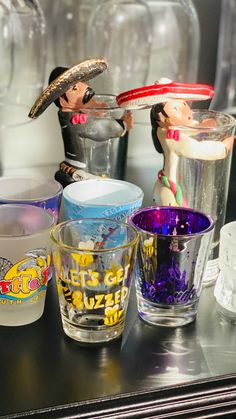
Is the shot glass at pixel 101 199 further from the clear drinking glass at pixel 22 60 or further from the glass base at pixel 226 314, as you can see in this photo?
the clear drinking glass at pixel 22 60

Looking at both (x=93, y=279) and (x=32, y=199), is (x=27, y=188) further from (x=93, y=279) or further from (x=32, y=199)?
(x=93, y=279)

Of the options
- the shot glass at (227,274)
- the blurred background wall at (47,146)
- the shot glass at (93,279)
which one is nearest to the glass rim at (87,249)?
the shot glass at (93,279)

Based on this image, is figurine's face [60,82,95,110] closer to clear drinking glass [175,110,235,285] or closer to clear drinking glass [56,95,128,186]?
clear drinking glass [56,95,128,186]

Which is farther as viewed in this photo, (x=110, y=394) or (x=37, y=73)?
(x=37, y=73)

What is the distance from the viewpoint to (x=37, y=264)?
56 cm

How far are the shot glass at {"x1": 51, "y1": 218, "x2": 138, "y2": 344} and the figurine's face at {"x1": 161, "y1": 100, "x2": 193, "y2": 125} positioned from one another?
6.2 inches

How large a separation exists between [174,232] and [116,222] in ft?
0.24

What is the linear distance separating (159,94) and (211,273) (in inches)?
7.4

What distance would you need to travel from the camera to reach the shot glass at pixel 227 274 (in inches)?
23.8

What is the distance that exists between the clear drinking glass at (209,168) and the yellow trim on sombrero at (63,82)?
4.7 inches

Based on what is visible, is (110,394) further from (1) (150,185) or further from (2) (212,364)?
(1) (150,185)

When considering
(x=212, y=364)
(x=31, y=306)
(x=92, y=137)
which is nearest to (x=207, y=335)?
(x=212, y=364)

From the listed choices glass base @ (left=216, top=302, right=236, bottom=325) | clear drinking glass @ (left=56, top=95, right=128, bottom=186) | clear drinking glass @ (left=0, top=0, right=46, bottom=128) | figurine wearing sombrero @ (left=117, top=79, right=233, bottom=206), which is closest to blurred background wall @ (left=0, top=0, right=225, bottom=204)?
clear drinking glass @ (left=0, top=0, right=46, bottom=128)

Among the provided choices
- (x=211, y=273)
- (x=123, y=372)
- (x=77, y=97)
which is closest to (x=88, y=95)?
(x=77, y=97)
